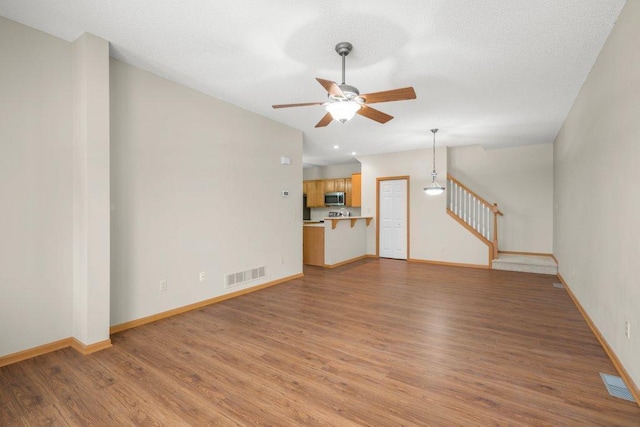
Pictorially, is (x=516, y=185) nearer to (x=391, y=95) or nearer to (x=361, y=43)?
(x=391, y=95)

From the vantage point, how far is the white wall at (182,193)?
3154mm

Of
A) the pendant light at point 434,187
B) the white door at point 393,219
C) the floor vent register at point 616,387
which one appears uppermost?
the pendant light at point 434,187

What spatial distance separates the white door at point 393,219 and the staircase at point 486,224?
43.7 inches

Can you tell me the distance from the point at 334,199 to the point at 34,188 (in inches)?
293

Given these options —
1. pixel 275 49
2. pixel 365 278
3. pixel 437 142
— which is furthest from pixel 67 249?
pixel 437 142

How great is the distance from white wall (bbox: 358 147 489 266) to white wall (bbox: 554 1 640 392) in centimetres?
260

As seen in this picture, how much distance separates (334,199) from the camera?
9422mm

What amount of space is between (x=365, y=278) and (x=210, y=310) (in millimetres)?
2846

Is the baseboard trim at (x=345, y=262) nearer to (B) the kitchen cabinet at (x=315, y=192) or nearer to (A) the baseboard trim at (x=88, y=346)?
(B) the kitchen cabinet at (x=315, y=192)

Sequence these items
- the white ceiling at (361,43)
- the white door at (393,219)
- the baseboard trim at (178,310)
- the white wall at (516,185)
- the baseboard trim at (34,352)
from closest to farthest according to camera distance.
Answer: the white ceiling at (361,43), the baseboard trim at (34,352), the baseboard trim at (178,310), the white wall at (516,185), the white door at (393,219)

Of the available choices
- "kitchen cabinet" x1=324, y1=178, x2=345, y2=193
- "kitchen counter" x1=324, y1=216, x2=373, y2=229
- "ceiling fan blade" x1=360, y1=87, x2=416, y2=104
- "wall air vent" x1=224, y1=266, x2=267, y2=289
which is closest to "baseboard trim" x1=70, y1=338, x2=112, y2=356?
"wall air vent" x1=224, y1=266, x2=267, y2=289

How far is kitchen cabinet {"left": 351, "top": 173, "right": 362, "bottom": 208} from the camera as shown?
8516 mm

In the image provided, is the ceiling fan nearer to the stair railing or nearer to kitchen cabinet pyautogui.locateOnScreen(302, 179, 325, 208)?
the stair railing

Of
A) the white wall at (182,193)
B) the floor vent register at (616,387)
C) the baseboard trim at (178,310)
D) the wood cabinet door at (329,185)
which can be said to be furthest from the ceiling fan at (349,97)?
the wood cabinet door at (329,185)
